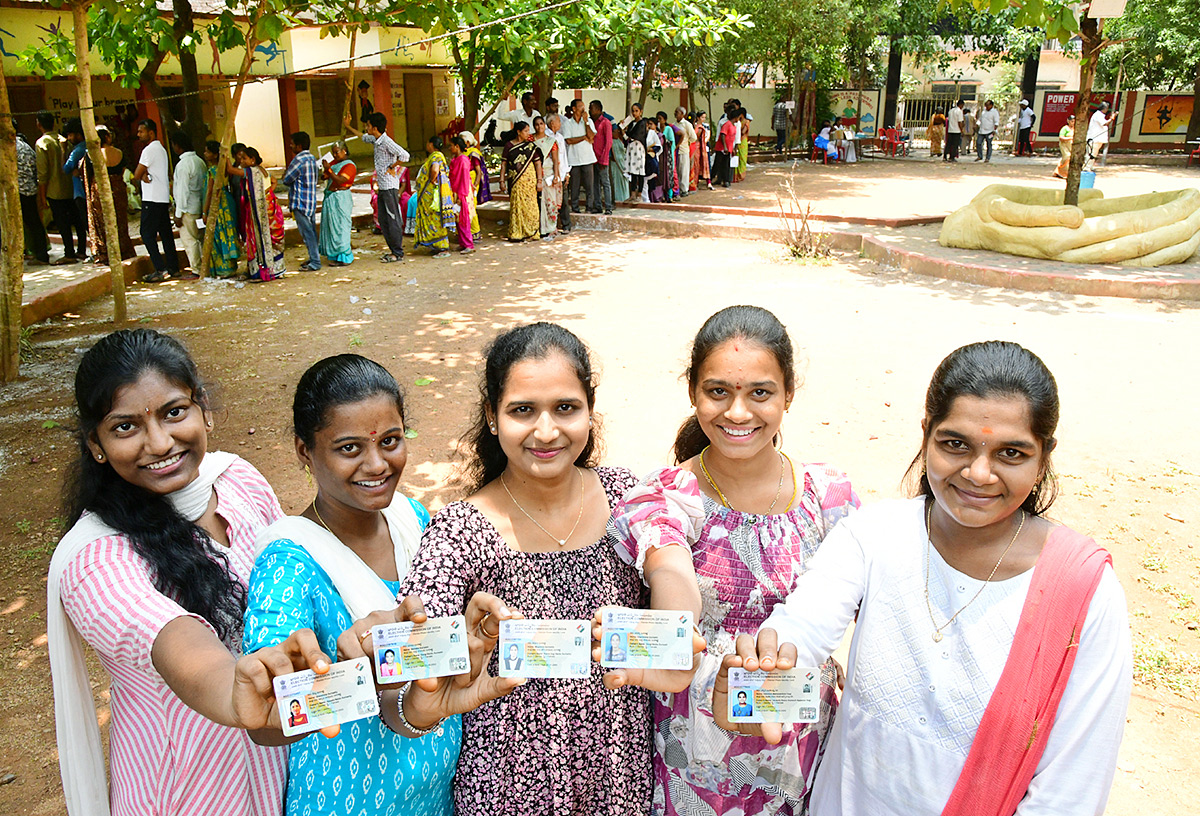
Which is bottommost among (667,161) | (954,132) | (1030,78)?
(667,161)

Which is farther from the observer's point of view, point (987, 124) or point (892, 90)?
point (892, 90)

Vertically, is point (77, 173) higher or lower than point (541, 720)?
higher

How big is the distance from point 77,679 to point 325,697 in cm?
76

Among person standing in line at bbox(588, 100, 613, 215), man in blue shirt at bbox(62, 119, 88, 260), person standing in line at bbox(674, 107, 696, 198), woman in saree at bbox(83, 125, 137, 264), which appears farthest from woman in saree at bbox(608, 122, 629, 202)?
man in blue shirt at bbox(62, 119, 88, 260)

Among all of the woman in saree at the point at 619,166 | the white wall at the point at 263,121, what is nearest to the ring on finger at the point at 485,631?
the woman in saree at the point at 619,166

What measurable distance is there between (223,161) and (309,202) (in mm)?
1090

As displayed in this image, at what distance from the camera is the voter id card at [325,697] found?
142cm

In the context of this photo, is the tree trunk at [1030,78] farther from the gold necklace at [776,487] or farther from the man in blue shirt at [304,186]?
the gold necklace at [776,487]

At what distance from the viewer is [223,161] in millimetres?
10250

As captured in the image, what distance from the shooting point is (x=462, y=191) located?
12.3 meters

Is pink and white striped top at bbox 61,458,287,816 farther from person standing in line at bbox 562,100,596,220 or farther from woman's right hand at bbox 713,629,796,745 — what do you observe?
person standing in line at bbox 562,100,596,220

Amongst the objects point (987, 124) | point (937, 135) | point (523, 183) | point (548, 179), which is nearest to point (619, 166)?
point (548, 179)

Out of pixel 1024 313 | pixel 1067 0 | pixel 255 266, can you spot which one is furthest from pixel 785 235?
pixel 255 266

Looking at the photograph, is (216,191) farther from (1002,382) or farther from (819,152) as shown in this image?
(819,152)
